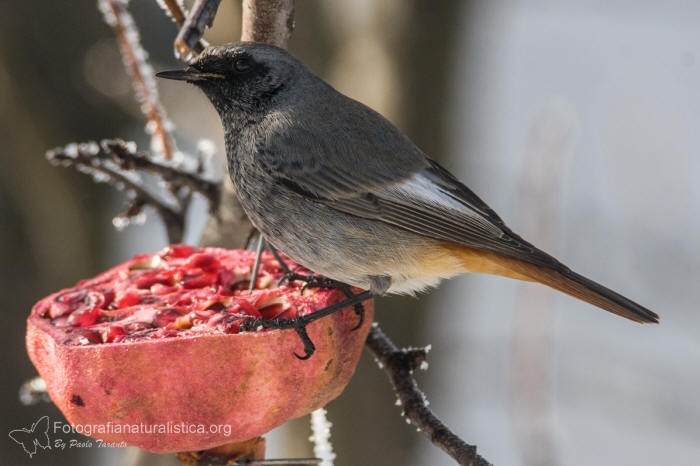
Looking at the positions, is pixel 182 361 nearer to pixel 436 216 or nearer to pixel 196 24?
pixel 196 24

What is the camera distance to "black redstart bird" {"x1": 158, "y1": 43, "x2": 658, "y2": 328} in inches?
105

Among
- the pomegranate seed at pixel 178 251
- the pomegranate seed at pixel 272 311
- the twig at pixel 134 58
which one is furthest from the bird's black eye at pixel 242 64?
the pomegranate seed at pixel 272 311

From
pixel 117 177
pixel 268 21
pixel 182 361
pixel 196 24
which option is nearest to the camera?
pixel 196 24

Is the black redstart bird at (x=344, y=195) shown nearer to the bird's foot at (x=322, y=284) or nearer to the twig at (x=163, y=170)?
the bird's foot at (x=322, y=284)

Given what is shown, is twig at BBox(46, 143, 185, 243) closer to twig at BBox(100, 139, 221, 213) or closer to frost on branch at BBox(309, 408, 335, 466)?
twig at BBox(100, 139, 221, 213)

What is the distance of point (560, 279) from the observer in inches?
106

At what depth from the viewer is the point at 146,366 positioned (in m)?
1.97

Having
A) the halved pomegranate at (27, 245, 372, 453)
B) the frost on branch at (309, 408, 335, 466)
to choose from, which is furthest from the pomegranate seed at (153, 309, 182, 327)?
the frost on branch at (309, 408, 335, 466)

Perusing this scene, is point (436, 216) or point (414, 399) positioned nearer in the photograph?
point (414, 399)

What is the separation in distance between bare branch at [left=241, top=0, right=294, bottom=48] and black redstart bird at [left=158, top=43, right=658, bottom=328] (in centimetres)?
7

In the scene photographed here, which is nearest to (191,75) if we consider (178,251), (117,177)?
(117,177)

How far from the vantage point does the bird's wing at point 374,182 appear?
2.72m

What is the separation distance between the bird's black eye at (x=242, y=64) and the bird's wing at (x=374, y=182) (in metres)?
0.22

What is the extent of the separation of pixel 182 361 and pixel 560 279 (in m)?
1.32
